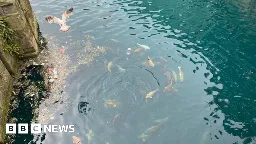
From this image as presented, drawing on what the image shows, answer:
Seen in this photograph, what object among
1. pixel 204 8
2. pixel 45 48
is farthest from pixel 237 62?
pixel 45 48

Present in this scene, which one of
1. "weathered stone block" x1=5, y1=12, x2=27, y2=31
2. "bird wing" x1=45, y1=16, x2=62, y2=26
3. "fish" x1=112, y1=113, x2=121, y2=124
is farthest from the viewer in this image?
"bird wing" x1=45, y1=16, x2=62, y2=26

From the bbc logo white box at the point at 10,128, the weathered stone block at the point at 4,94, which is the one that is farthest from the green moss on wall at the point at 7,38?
the bbc logo white box at the point at 10,128

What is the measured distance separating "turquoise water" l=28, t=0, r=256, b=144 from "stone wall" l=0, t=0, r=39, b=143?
1.96m

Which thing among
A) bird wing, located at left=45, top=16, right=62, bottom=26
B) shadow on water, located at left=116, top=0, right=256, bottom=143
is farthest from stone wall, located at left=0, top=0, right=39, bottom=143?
shadow on water, located at left=116, top=0, right=256, bottom=143

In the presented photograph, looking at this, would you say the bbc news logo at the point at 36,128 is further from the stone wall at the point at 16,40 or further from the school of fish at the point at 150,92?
the school of fish at the point at 150,92

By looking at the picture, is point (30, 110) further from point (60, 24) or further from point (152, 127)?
point (60, 24)

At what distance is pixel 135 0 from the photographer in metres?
20.4

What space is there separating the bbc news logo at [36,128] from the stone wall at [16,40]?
1.21 ft

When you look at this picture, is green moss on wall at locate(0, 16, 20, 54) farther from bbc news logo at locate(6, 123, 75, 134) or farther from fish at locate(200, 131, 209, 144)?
fish at locate(200, 131, 209, 144)

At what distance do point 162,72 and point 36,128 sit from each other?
22.0ft

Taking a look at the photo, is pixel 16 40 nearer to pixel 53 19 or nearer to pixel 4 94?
pixel 4 94

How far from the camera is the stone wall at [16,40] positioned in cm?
1103

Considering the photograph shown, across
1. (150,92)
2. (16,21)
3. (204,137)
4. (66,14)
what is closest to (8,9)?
(16,21)

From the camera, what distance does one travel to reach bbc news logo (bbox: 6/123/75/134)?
10453 mm
